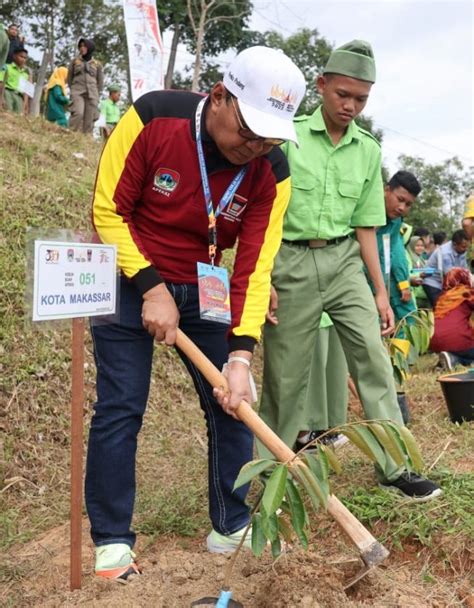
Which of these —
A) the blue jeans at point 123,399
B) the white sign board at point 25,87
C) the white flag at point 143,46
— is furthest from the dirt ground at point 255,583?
the white sign board at point 25,87

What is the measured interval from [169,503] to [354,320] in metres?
1.14

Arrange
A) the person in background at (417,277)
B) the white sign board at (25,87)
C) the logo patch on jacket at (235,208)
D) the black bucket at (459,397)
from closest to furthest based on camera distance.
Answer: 1. the logo patch on jacket at (235,208)
2. the black bucket at (459,397)
3. the person in background at (417,277)
4. the white sign board at (25,87)

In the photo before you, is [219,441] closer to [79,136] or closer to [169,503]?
[169,503]

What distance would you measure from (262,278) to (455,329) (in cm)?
460

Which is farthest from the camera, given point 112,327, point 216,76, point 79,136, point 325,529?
point 216,76

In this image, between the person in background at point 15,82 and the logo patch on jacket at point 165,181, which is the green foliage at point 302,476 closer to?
the logo patch on jacket at point 165,181

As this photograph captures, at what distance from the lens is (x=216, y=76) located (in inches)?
982

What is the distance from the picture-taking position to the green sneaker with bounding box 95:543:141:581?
7.38ft

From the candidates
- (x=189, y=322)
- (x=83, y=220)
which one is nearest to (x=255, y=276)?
(x=189, y=322)

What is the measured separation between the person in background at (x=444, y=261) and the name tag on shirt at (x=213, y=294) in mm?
6072

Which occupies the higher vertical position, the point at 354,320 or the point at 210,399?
the point at 354,320

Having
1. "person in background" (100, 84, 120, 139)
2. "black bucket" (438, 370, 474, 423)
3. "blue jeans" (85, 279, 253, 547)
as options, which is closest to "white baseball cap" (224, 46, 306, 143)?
"blue jeans" (85, 279, 253, 547)

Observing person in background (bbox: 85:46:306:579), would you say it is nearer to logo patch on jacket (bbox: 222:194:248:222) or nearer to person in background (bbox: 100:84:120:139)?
logo patch on jacket (bbox: 222:194:248:222)

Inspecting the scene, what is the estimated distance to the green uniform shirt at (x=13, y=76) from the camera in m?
9.96
